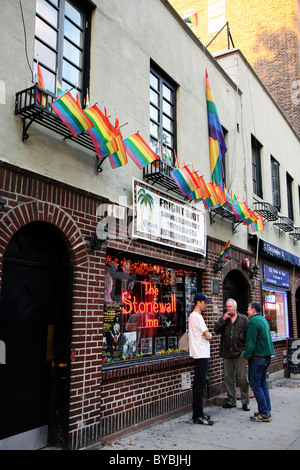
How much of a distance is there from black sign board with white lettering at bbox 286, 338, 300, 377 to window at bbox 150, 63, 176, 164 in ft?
22.8

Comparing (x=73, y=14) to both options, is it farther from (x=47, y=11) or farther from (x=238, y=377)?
(x=238, y=377)

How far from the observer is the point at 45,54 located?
16.4 feet

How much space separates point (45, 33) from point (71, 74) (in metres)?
0.58

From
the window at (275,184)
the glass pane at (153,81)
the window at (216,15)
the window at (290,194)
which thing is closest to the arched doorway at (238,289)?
the window at (275,184)

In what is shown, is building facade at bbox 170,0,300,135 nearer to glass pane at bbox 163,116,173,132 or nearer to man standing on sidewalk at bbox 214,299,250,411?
glass pane at bbox 163,116,173,132

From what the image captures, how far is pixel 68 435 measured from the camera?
457 cm

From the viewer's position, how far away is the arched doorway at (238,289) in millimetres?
9859

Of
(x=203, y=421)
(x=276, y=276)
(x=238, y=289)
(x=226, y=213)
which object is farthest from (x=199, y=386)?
(x=276, y=276)

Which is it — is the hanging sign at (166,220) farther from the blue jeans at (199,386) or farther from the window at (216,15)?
the window at (216,15)

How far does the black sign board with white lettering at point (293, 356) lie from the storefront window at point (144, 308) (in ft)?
16.6

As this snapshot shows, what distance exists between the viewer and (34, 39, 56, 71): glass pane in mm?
4875

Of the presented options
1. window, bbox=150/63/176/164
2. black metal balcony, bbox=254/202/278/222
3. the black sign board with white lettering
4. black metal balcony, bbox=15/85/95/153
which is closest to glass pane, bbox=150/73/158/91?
window, bbox=150/63/176/164

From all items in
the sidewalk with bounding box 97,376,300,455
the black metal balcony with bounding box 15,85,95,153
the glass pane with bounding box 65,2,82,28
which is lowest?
the sidewalk with bounding box 97,376,300,455

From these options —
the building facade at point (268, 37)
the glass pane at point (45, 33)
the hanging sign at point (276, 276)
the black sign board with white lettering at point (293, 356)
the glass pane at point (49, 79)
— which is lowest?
the black sign board with white lettering at point (293, 356)
